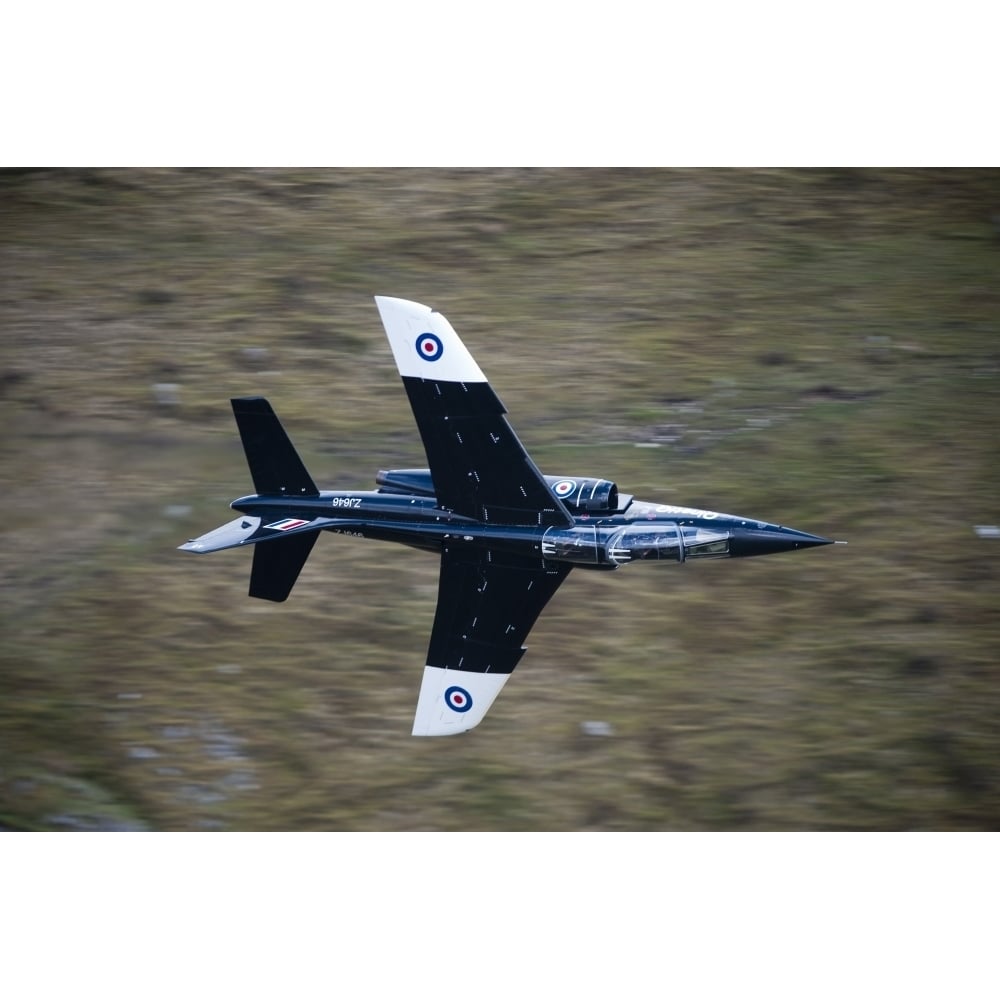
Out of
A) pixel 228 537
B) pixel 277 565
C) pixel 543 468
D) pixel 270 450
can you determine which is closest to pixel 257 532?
pixel 228 537

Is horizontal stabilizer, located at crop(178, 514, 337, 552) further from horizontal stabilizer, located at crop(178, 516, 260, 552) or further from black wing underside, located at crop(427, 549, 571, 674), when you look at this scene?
black wing underside, located at crop(427, 549, 571, 674)

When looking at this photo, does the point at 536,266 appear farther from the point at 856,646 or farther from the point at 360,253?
the point at 856,646

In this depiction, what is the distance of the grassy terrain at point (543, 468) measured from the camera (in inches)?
845

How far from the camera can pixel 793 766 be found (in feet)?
69.9

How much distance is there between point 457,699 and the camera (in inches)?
800

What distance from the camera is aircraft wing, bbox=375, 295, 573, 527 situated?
62.7 feet

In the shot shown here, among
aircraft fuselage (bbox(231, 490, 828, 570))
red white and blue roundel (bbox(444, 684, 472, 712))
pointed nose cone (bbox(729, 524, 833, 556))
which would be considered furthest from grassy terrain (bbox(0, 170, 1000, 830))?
Answer: pointed nose cone (bbox(729, 524, 833, 556))

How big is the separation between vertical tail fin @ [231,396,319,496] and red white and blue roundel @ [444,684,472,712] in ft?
11.7

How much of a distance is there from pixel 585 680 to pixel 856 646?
14.5ft

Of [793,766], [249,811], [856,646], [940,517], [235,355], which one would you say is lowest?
[249,811]

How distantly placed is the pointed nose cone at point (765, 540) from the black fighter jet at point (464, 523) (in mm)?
20

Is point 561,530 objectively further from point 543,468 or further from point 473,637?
point 543,468

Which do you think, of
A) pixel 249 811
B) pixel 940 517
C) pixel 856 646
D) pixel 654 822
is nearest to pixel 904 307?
pixel 940 517

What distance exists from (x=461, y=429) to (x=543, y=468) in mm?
4228
